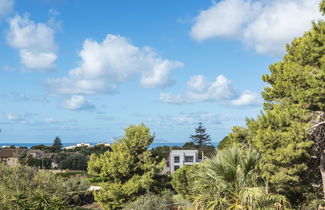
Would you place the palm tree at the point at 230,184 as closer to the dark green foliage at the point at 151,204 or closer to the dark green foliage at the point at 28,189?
the dark green foliage at the point at 151,204

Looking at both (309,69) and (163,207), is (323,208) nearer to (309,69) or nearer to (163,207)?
(309,69)

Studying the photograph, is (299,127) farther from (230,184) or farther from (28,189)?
(28,189)

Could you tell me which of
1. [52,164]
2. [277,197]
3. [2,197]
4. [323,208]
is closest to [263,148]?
[277,197]

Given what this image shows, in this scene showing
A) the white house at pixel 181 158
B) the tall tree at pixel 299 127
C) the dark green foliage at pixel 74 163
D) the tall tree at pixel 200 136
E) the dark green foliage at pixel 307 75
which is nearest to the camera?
the dark green foliage at pixel 307 75

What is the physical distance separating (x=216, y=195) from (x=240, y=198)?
669 millimetres

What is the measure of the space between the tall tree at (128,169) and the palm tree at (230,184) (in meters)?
8.00

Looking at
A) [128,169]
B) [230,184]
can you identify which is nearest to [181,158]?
[128,169]

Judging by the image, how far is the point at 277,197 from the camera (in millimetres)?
9281

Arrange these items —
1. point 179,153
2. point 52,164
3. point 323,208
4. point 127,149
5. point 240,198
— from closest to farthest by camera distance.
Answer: point 240,198
point 323,208
point 127,149
point 179,153
point 52,164

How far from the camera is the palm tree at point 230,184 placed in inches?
333

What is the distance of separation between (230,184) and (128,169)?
8.96 meters

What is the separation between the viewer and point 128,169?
55.7 ft

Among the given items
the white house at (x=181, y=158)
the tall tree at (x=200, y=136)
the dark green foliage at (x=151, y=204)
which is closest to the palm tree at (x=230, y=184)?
the dark green foliage at (x=151, y=204)

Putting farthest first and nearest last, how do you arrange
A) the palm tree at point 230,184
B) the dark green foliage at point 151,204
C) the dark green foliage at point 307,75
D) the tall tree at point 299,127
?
1. the dark green foliage at point 151,204
2. the tall tree at point 299,127
3. the dark green foliage at point 307,75
4. the palm tree at point 230,184
